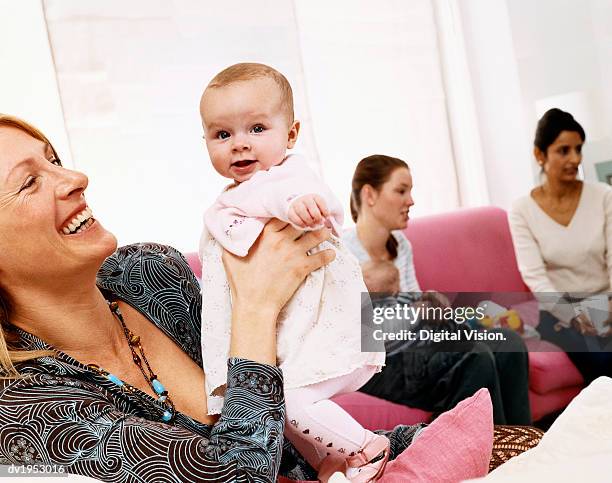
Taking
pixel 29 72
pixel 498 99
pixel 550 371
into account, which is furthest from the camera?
pixel 498 99

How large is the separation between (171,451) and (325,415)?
0.30 m

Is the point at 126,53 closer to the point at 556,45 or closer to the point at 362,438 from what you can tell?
the point at 556,45

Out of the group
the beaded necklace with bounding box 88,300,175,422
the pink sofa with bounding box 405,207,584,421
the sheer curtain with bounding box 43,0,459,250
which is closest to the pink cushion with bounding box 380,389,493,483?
the beaded necklace with bounding box 88,300,175,422

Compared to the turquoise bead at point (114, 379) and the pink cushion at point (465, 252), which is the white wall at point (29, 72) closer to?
the pink cushion at point (465, 252)

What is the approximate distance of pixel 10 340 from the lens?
118 centimetres

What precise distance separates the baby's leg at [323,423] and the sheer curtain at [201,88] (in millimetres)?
2214

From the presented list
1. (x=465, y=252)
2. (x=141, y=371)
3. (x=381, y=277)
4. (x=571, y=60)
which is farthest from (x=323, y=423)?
(x=571, y=60)

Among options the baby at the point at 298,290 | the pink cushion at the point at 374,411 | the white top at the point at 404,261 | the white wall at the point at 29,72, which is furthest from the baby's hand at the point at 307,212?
the white wall at the point at 29,72

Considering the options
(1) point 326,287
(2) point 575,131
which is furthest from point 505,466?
(2) point 575,131

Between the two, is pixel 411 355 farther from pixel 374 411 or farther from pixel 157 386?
pixel 157 386

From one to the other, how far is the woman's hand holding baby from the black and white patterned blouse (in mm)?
45

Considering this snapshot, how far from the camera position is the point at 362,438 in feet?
4.01

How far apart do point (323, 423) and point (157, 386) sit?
0.27 meters

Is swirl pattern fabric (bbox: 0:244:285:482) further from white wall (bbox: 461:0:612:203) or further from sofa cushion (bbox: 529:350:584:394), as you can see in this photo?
white wall (bbox: 461:0:612:203)
